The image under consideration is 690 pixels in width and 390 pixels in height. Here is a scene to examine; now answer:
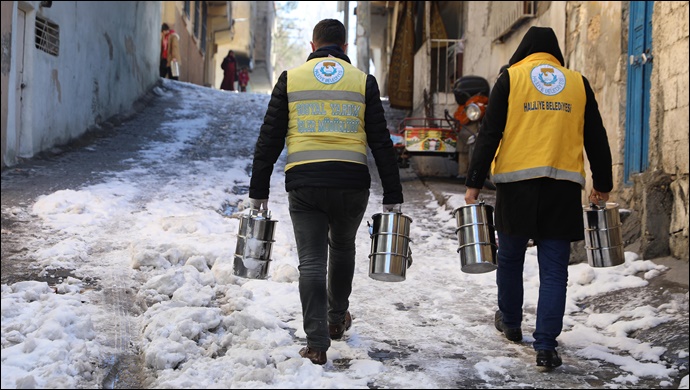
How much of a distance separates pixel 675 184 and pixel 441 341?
2701 millimetres

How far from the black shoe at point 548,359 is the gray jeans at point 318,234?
1.04 m

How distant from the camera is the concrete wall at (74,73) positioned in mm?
9211

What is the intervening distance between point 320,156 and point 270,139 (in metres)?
0.27

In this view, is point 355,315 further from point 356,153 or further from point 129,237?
point 129,237

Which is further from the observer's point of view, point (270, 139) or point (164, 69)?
point (164, 69)

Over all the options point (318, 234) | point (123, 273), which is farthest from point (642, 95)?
point (123, 273)

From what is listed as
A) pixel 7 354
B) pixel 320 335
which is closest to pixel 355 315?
pixel 320 335

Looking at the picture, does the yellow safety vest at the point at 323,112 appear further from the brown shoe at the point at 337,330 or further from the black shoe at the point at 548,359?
the black shoe at the point at 548,359


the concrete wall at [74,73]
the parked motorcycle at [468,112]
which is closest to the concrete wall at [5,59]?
the concrete wall at [74,73]

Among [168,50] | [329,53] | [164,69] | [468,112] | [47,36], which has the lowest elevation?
[329,53]

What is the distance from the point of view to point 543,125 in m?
3.98

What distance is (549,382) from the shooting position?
3566mm

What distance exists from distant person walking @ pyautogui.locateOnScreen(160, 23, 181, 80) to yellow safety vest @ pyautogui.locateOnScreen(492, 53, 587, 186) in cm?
1727

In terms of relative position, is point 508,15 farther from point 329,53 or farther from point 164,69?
point 164,69
